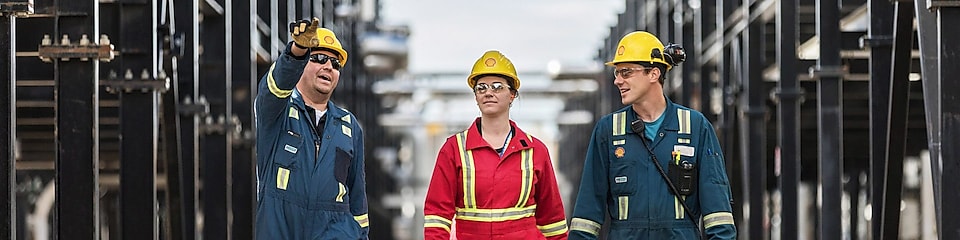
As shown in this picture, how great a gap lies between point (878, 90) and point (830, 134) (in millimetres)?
2429

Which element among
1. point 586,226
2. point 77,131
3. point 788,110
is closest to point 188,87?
point 77,131

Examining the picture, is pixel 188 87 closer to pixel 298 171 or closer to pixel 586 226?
pixel 298 171

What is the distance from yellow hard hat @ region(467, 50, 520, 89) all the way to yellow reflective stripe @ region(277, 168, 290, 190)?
3.75 ft

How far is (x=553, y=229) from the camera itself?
8594 mm

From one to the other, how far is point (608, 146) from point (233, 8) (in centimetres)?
898

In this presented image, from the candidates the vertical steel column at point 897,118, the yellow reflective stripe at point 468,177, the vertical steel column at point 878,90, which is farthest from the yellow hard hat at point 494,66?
the vertical steel column at point 878,90

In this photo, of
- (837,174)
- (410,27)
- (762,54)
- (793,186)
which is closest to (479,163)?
(837,174)

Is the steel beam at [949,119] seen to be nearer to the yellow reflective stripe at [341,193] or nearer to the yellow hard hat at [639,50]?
the yellow hard hat at [639,50]

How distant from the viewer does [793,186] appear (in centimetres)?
1565

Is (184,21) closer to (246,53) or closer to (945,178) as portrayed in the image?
(246,53)

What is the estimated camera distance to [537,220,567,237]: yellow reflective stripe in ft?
28.2

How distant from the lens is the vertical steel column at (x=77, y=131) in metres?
10.3

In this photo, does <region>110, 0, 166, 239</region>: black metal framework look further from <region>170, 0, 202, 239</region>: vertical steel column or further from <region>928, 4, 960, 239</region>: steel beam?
<region>928, 4, 960, 239</region>: steel beam

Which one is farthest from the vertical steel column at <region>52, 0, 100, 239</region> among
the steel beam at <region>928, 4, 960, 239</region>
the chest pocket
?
the steel beam at <region>928, 4, 960, 239</region>
